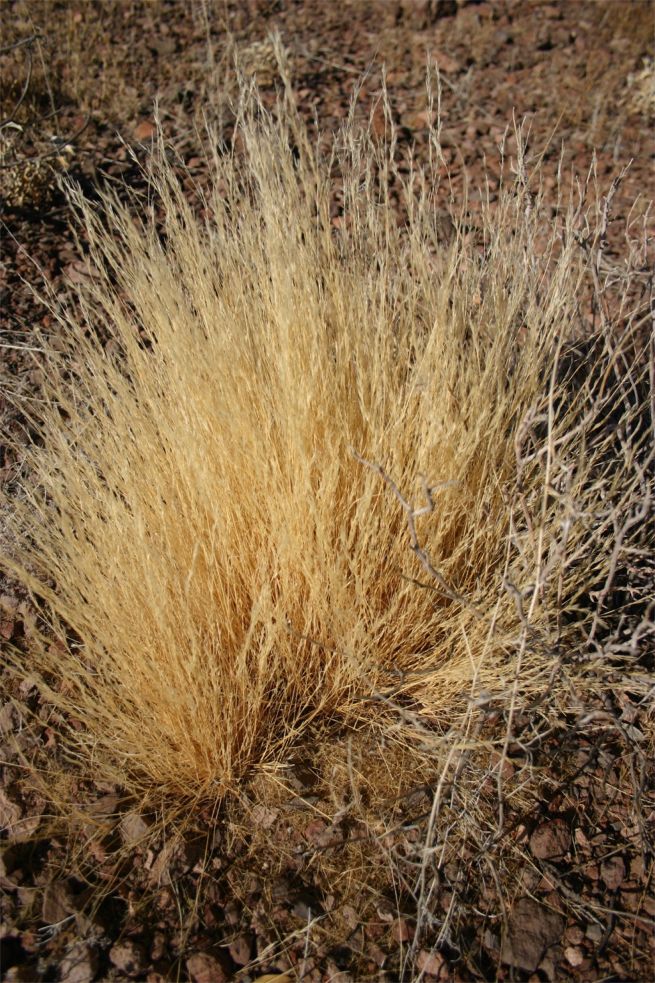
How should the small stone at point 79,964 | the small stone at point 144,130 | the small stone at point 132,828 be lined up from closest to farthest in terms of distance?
1. the small stone at point 79,964
2. the small stone at point 132,828
3. the small stone at point 144,130

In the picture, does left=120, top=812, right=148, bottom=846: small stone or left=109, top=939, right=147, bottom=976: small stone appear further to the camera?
left=120, top=812, right=148, bottom=846: small stone

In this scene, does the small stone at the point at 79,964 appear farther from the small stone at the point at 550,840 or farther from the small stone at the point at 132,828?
the small stone at the point at 550,840

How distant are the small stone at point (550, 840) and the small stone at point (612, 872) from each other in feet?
0.25

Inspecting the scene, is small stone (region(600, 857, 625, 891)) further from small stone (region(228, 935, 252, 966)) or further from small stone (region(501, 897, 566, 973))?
small stone (region(228, 935, 252, 966))

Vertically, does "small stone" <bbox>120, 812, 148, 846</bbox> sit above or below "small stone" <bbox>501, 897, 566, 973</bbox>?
above

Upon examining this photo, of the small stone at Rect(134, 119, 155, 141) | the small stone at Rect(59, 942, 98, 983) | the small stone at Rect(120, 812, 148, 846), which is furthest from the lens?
the small stone at Rect(134, 119, 155, 141)

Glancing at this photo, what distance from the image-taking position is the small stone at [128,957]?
4.56 ft

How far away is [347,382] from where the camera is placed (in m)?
1.75

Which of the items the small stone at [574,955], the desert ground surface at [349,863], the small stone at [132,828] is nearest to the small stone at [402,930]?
the desert ground surface at [349,863]

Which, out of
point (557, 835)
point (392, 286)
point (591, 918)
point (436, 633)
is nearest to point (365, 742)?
point (436, 633)

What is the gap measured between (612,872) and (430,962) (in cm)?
41

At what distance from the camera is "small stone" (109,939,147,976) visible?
1.39m

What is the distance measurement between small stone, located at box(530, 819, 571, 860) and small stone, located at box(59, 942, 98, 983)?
847 mm

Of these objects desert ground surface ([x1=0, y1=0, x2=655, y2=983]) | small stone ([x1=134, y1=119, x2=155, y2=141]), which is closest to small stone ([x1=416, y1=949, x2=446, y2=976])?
desert ground surface ([x1=0, y1=0, x2=655, y2=983])
